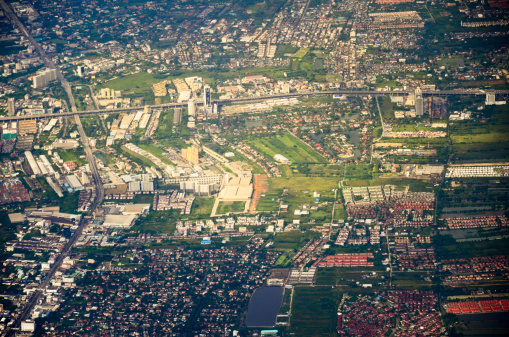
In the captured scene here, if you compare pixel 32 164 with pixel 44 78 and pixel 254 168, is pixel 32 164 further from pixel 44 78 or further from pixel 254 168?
pixel 254 168

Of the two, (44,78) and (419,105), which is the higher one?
(419,105)

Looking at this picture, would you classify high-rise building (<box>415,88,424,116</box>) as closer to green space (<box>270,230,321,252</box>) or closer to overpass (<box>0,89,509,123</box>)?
overpass (<box>0,89,509,123</box>)

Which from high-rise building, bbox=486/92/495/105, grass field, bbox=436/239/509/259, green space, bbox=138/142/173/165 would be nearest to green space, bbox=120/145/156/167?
green space, bbox=138/142/173/165

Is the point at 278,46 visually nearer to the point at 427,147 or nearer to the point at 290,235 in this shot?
the point at 427,147

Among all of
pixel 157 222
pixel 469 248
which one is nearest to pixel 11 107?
pixel 157 222

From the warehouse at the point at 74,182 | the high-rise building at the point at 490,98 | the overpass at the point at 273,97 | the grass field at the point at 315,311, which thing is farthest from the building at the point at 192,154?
the high-rise building at the point at 490,98
